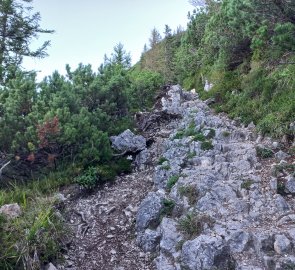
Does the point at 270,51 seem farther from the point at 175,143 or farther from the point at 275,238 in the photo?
the point at 275,238

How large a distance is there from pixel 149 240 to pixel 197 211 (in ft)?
3.53

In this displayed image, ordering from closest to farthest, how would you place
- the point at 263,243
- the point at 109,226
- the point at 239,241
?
1. the point at 263,243
2. the point at 239,241
3. the point at 109,226

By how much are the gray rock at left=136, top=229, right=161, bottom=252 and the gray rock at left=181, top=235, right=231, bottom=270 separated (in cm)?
92

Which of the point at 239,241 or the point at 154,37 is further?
the point at 154,37

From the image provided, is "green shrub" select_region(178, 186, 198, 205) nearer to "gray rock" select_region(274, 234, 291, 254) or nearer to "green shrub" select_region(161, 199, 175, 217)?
"green shrub" select_region(161, 199, 175, 217)

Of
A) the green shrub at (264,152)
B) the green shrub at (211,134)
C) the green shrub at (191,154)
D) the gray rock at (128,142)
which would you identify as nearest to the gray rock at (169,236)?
the green shrub at (191,154)

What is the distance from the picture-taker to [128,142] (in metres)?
11.4

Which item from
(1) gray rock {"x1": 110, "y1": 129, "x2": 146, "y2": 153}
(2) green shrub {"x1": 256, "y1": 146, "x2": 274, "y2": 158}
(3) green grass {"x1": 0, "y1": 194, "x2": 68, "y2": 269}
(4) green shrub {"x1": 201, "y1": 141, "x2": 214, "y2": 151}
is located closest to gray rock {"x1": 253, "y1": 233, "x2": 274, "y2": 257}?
(2) green shrub {"x1": 256, "y1": 146, "x2": 274, "y2": 158}

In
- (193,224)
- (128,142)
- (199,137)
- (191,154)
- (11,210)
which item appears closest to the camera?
(193,224)

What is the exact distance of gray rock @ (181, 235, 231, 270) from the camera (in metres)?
5.95

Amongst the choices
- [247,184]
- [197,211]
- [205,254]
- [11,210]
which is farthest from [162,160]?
[205,254]

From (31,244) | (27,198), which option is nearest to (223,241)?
(31,244)

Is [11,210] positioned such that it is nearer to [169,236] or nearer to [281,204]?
[169,236]

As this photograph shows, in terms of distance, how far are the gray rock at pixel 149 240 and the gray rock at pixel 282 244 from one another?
86.5 inches
